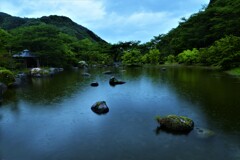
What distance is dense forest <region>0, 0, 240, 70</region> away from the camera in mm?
30770

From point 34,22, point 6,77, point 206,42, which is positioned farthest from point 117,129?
point 34,22

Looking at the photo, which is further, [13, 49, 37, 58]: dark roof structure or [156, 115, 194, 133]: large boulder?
[13, 49, 37, 58]: dark roof structure

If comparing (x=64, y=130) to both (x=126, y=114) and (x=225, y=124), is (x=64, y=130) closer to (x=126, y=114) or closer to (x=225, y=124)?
(x=126, y=114)

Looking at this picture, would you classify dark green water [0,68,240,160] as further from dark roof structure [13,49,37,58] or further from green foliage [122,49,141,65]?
green foliage [122,49,141,65]

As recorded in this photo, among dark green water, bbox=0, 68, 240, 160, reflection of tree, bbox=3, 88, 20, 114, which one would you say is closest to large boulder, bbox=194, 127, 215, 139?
dark green water, bbox=0, 68, 240, 160

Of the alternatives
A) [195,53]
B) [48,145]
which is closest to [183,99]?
[48,145]

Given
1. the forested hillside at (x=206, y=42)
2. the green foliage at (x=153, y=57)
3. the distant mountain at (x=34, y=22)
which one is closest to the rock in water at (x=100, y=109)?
the forested hillside at (x=206, y=42)

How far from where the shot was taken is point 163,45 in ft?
235

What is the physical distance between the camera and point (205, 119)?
952cm

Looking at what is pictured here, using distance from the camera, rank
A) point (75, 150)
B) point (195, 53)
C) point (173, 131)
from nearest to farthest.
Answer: point (75, 150)
point (173, 131)
point (195, 53)

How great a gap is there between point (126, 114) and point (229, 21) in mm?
41337

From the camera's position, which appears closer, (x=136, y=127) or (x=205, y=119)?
(x=136, y=127)

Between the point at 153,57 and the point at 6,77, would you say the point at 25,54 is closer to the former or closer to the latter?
the point at 6,77

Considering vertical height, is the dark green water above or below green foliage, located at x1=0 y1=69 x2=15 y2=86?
below
